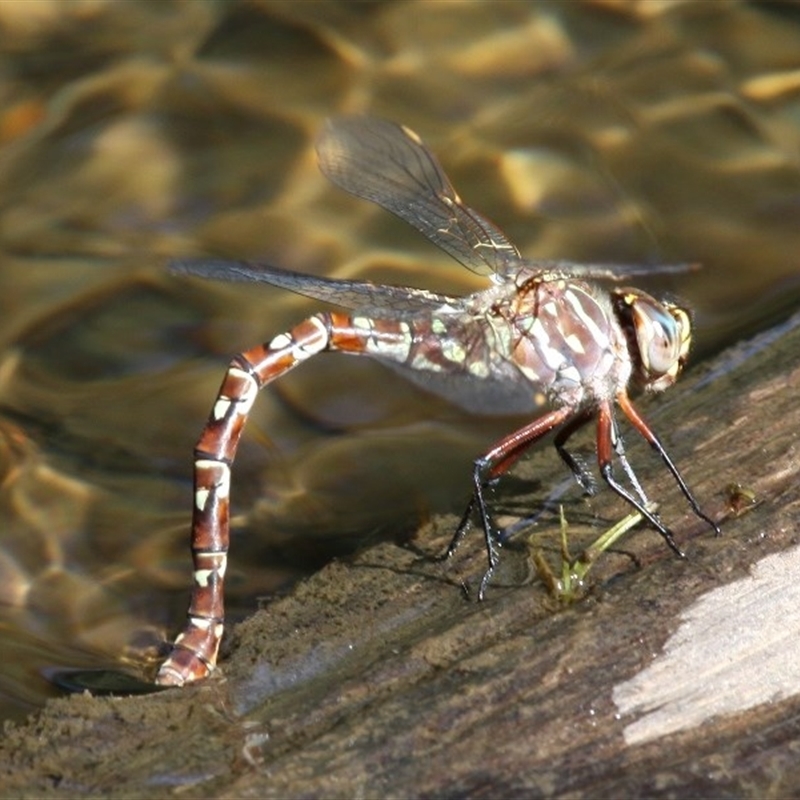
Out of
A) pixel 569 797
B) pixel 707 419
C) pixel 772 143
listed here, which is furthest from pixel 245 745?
pixel 772 143

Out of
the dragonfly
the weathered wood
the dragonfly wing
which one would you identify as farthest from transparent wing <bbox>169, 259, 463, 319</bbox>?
the weathered wood

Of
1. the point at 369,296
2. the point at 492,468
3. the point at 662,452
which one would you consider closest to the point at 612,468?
the point at 662,452

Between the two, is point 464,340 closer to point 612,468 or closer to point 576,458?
point 576,458

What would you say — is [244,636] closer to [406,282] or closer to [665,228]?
[406,282]

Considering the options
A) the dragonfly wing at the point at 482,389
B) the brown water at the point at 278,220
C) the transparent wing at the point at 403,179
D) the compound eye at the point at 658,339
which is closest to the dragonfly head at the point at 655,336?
the compound eye at the point at 658,339

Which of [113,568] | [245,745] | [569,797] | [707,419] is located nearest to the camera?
[569,797]

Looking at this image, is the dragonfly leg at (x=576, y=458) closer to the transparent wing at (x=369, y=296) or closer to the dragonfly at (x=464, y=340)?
the dragonfly at (x=464, y=340)
